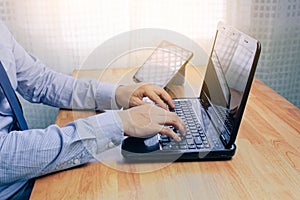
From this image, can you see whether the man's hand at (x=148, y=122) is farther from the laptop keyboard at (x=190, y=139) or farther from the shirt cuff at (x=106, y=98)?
the shirt cuff at (x=106, y=98)

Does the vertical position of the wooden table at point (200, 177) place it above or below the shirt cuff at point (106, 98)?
below

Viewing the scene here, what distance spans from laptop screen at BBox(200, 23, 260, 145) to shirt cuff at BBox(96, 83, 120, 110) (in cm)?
27

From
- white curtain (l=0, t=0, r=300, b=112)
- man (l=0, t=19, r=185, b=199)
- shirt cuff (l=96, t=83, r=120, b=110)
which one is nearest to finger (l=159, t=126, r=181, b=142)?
man (l=0, t=19, r=185, b=199)

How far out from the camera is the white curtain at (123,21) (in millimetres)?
1373

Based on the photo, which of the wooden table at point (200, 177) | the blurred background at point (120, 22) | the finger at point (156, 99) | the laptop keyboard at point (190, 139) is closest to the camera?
the wooden table at point (200, 177)

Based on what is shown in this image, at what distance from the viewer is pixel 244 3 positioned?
4.70 feet

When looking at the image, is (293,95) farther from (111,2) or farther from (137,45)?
(111,2)

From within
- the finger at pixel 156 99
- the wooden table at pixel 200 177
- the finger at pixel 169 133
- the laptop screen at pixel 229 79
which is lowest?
the wooden table at pixel 200 177

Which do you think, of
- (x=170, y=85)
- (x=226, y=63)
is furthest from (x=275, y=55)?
(x=226, y=63)

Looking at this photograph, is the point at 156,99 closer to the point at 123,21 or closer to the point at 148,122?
the point at 148,122

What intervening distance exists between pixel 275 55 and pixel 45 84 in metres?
1.00

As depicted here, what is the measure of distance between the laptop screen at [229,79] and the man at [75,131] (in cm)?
11

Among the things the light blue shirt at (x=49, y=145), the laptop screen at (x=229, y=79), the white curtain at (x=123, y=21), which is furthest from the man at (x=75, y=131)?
the white curtain at (x=123, y=21)

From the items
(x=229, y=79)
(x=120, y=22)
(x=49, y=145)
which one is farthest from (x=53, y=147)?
(x=120, y=22)
